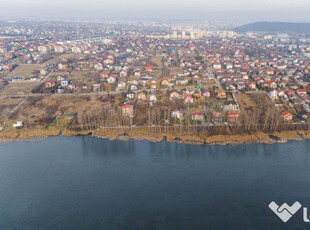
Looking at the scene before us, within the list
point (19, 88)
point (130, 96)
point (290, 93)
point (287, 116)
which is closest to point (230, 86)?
point (290, 93)

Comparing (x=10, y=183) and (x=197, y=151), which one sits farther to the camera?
(x=197, y=151)

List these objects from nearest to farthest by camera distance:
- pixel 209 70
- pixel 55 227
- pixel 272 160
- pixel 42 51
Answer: pixel 55 227
pixel 272 160
pixel 209 70
pixel 42 51

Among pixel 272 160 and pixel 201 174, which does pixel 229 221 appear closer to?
pixel 201 174

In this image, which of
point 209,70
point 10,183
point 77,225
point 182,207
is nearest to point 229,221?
point 182,207

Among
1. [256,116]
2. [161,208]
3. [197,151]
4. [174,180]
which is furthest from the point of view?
[256,116]

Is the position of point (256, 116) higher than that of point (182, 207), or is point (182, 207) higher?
point (256, 116)

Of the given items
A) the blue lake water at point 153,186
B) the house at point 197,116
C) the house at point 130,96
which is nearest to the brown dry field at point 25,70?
the house at point 130,96

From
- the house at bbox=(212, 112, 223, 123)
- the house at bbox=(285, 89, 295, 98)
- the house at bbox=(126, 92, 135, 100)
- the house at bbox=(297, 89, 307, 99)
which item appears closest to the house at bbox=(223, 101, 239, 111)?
the house at bbox=(212, 112, 223, 123)

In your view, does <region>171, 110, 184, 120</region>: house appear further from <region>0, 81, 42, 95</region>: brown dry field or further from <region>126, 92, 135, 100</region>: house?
<region>0, 81, 42, 95</region>: brown dry field
